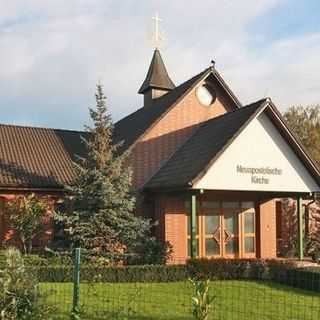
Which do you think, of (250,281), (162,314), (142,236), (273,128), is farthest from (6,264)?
(273,128)

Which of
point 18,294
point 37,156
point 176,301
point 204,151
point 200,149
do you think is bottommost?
point 176,301

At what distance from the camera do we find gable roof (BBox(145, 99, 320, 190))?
803 inches

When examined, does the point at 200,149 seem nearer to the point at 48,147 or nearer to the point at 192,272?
the point at 192,272

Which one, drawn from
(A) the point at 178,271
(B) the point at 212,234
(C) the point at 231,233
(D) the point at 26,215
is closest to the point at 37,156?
(D) the point at 26,215

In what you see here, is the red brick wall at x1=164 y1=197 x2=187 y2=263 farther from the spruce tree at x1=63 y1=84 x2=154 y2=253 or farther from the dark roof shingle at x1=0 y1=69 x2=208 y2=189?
the dark roof shingle at x1=0 y1=69 x2=208 y2=189

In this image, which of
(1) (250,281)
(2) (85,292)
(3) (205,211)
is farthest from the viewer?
(3) (205,211)

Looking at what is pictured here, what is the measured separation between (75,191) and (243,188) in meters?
6.22

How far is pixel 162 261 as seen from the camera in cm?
2078

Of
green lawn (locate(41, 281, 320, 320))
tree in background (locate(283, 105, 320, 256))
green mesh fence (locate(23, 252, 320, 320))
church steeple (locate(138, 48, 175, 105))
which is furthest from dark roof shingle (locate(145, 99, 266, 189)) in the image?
tree in background (locate(283, 105, 320, 256))

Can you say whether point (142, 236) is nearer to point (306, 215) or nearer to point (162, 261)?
point (162, 261)

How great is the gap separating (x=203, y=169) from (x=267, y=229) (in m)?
6.38

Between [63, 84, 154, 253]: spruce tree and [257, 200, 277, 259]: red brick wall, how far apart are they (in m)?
5.43

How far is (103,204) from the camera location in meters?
20.7

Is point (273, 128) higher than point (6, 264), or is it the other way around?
point (273, 128)
